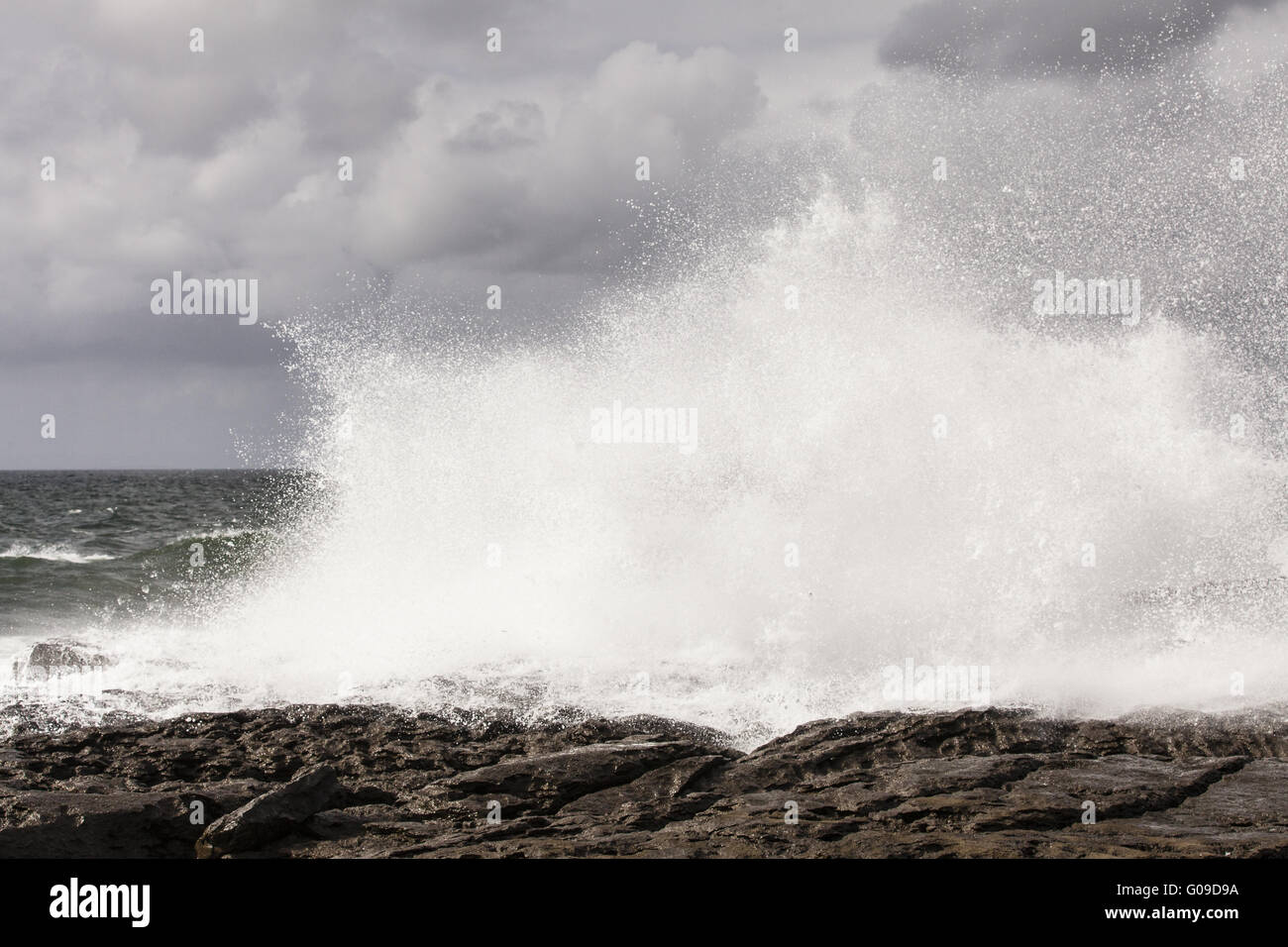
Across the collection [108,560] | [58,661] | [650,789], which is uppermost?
[108,560]

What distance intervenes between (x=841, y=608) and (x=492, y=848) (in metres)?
7.48

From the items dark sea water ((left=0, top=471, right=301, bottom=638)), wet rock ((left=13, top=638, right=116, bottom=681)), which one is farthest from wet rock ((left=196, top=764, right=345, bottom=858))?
dark sea water ((left=0, top=471, right=301, bottom=638))

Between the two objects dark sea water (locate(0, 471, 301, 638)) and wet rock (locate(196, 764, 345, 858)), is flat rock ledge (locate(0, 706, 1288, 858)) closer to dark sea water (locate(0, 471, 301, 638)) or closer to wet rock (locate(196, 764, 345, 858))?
wet rock (locate(196, 764, 345, 858))

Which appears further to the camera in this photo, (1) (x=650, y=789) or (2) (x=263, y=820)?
(1) (x=650, y=789)

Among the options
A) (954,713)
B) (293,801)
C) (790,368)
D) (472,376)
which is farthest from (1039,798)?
(472,376)

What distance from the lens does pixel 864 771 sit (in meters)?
7.83

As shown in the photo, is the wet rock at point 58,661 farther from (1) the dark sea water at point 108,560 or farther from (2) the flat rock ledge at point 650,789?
(2) the flat rock ledge at point 650,789

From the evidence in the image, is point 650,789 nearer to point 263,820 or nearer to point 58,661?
point 263,820

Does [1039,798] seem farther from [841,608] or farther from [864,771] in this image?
[841,608]

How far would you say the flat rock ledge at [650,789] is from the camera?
634cm

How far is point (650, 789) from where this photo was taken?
775 centimetres

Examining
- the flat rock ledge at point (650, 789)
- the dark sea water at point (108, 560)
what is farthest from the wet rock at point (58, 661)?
the flat rock ledge at point (650, 789)

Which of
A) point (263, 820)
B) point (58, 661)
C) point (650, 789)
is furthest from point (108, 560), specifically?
point (650, 789)

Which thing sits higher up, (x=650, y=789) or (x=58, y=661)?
(x=58, y=661)
